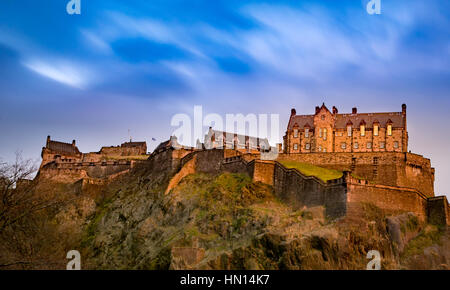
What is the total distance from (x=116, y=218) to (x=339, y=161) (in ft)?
88.1

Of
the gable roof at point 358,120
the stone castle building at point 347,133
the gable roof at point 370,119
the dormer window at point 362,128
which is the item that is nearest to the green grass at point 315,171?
the stone castle building at point 347,133

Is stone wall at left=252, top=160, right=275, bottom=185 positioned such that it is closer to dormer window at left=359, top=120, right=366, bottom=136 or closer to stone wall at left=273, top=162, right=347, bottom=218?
stone wall at left=273, top=162, right=347, bottom=218

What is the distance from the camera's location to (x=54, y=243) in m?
58.1

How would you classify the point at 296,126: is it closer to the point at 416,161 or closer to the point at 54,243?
the point at 416,161

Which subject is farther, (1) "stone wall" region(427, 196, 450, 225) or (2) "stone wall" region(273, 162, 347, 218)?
(1) "stone wall" region(427, 196, 450, 225)

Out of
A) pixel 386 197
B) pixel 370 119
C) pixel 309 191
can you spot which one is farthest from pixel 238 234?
pixel 370 119

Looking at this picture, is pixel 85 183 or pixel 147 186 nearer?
pixel 147 186

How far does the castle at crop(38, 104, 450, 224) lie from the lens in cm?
5428

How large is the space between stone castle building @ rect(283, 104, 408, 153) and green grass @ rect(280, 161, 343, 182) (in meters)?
7.12

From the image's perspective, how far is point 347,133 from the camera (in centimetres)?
7306

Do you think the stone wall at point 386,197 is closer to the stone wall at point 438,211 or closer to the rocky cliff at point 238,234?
the stone wall at point 438,211

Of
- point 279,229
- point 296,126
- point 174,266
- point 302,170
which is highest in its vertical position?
point 296,126

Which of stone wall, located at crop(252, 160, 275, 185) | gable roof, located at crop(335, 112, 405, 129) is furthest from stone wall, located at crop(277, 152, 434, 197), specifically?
stone wall, located at crop(252, 160, 275, 185)
